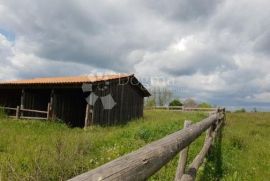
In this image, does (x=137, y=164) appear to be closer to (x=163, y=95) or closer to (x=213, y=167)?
(x=213, y=167)

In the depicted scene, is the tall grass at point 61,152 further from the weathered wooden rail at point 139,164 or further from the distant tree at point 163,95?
the distant tree at point 163,95

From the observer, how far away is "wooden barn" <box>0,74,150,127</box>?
63.7 feet

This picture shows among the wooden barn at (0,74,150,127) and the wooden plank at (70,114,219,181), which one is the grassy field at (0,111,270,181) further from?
the wooden barn at (0,74,150,127)

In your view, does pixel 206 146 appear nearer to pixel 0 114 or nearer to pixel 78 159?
pixel 78 159

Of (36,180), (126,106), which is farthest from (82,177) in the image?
(126,106)

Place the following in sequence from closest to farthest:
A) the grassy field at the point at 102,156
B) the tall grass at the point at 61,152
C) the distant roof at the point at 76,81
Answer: the tall grass at the point at 61,152 → the grassy field at the point at 102,156 → the distant roof at the point at 76,81

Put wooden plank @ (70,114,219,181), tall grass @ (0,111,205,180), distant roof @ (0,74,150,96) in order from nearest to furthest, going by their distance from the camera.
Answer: wooden plank @ (70,114,219,181) → tall grass @ (0,111,205,180) → distant roof @ (0,74,150,96)

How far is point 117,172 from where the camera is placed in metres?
1.93

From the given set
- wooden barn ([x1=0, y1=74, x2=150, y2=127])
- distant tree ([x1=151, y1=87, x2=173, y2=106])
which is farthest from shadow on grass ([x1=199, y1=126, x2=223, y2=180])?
distant tree ([x1=151, y1=87, x2=173, y2=106])

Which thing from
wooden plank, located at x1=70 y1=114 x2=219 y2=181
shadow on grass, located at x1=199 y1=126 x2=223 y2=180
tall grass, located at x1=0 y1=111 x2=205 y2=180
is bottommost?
shadow on grass, located at x1=199 y1=126 x2=223 y2=180

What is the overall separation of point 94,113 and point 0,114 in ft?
19.8

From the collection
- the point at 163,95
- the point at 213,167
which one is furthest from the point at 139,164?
the point at 163,95

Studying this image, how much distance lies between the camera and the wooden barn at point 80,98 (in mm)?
19422

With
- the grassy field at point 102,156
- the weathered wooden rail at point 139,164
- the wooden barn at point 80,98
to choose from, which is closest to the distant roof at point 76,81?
the wooden barn at point 80,98
